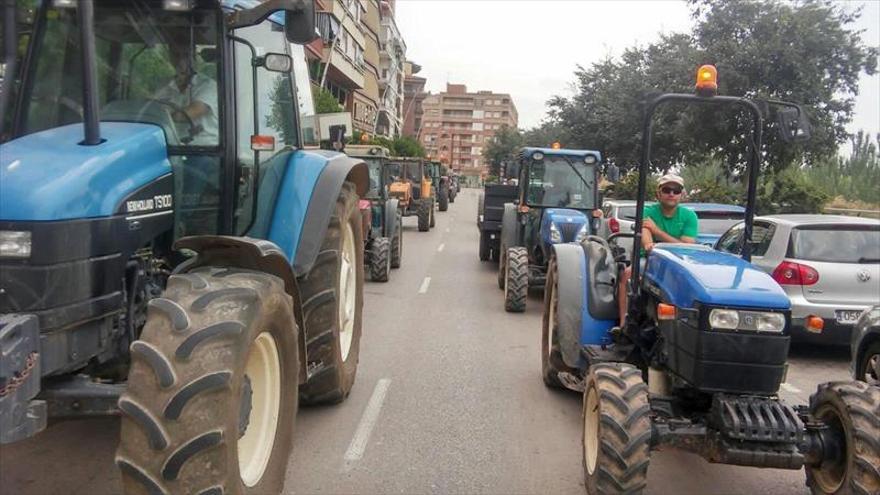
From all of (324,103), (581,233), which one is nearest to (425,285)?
(581,233)

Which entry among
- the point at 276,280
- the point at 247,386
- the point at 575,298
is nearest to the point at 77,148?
the point at 276,280

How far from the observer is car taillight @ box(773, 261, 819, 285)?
25.1ft

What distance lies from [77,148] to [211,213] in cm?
97

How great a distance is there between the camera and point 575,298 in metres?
5.58

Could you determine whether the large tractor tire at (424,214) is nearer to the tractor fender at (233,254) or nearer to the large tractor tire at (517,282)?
the large tractor tire at (517,282)

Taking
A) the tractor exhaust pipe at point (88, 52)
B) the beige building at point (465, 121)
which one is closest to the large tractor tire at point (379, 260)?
the tractor exhaust pipe at point (88, 52)

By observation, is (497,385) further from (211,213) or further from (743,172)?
(743,172)

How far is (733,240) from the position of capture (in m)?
8.74

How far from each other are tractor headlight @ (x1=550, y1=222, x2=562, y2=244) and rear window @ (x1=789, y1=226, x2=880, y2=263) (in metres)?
3.26

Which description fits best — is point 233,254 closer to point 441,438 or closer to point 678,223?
point 441,438

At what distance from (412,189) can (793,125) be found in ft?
65.9

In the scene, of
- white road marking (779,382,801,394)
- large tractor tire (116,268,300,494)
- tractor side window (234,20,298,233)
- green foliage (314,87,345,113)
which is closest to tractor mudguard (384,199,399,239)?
white road marking (779,382,801,394)

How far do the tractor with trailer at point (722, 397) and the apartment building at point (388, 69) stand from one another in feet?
195

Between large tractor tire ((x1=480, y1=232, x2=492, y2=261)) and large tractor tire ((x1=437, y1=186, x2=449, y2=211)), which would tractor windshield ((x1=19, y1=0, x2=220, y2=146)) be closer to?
large tractor tire ((x1=480, y1=232, x2=492, y2=261))
